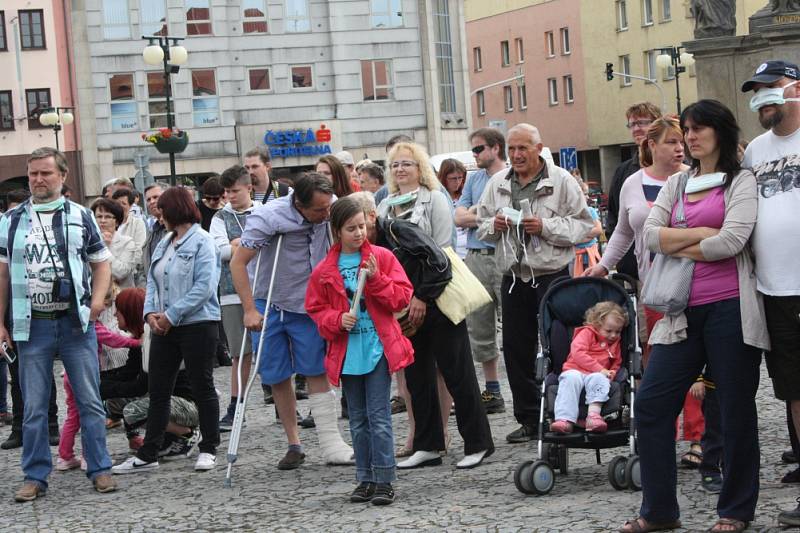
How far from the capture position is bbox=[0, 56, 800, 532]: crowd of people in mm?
6637

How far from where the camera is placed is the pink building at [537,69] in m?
74.2

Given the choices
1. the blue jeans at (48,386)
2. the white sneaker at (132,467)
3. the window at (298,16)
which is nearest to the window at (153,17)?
the window at (298,16)

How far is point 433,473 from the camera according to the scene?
8969 mm

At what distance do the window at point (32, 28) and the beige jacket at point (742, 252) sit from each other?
52339mm

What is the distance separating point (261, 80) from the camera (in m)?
52.7

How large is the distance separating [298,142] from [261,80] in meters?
2.67

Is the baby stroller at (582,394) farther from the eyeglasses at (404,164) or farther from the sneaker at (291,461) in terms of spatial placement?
the sneaker at (291,461)

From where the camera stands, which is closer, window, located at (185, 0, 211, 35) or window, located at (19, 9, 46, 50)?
window, located at (185, 0, 211, 35)

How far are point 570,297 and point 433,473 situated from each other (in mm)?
1428

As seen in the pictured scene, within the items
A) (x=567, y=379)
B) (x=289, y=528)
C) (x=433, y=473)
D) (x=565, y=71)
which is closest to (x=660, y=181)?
(x=567, y=379)

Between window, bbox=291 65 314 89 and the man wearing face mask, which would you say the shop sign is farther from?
the man wearing face mask

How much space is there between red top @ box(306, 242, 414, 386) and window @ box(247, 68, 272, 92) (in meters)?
45.0

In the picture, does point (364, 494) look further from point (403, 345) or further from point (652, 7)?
point (652, 7)

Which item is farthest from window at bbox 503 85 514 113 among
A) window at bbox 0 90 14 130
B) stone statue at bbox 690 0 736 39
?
stone statue at bbox 690 0 736 39
